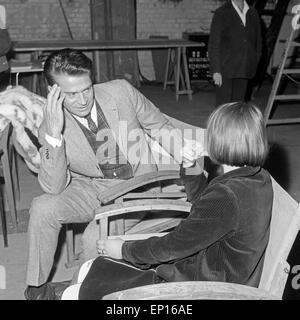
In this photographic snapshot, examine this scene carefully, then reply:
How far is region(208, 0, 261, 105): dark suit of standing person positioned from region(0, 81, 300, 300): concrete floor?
807 mm

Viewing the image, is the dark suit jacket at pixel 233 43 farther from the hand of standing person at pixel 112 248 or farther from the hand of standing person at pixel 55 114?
the hand of standing person at pixel 112 248

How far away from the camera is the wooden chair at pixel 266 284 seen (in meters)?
1.23

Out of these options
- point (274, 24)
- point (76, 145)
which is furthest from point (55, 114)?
point (274, 24)

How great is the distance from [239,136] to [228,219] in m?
0.25

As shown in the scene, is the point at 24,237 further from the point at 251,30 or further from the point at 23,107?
the point at 251,30

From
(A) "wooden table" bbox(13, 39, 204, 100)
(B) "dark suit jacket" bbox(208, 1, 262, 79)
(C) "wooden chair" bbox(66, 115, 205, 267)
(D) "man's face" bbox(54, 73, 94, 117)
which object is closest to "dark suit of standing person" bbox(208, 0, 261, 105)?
(B) "dark suit jacket" bbox(208, 1, 262, 79)

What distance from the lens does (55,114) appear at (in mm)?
1865

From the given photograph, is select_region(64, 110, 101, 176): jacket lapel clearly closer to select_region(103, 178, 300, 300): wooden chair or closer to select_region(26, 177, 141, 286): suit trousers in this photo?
select_region(26, 177, 141, 286): suit trousers

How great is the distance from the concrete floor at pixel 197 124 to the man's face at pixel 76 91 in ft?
3.18

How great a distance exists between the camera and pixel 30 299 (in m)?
2.01

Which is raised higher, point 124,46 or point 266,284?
point 124,46

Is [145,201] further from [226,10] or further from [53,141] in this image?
[226,10]
